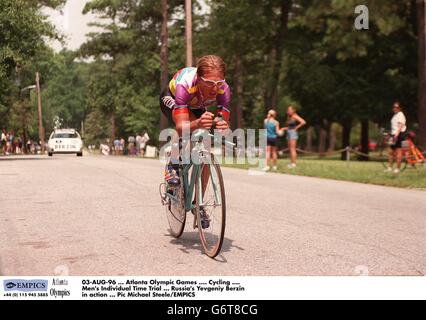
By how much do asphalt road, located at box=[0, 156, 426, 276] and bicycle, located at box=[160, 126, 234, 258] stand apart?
224mm

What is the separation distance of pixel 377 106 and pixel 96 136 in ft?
264

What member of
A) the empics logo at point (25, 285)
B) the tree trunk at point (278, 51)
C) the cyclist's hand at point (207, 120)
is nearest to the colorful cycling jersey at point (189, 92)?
the cyclist's hand at point (207, 120)

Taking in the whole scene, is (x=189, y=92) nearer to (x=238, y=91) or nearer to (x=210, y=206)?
(x=210, y=206)

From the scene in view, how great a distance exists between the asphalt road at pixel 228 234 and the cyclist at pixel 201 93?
125cm

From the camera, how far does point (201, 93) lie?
5.50 metres

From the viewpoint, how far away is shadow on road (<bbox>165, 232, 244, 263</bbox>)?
5.90m

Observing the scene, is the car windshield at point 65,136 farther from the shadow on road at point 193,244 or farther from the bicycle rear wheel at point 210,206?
the bicycle rear wheel at point 210,206

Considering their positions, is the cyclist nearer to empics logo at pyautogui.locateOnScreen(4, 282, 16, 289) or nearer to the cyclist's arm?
the cyclist's arm

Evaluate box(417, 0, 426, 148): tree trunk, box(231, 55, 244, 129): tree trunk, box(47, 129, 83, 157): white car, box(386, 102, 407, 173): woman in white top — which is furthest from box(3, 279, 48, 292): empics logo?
box(231, 55, 244, 129): tree trunk

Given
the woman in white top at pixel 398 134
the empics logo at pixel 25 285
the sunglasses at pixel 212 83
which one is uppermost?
the sunglasses at pixel 212 83

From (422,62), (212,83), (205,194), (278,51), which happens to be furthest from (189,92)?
(278,51)

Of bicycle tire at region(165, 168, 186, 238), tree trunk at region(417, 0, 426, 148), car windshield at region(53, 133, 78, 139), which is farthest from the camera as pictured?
car windshield at region(53, 133, 78, 139)

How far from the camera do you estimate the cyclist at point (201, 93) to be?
520 cm
